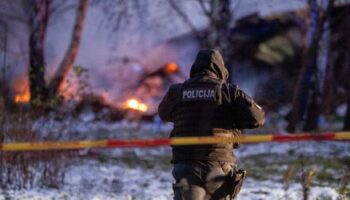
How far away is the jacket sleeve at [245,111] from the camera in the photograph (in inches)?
197

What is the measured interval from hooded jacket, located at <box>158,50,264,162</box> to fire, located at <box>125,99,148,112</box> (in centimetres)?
1511

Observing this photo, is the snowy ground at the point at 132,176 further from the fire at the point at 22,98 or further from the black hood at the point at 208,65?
the black hood at the point at 208,65

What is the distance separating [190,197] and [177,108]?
0.68m

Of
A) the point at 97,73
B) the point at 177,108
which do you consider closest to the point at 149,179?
the point at 177,108

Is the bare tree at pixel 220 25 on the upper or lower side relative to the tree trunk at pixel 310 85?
upper

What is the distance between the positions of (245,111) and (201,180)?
588 mm

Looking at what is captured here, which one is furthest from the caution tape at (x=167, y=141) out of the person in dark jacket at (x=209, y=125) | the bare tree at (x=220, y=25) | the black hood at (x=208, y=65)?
the bare tree at (x=220, y=25)

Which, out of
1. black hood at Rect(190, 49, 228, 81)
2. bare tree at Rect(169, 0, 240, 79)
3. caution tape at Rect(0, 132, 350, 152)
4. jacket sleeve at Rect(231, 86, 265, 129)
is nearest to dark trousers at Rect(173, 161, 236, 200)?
caution tape at Rect(0, 132, 350, 152)

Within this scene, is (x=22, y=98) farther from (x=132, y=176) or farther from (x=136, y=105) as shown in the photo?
(x=136, y=105)

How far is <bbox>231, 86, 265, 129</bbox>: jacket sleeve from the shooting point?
5.01 m

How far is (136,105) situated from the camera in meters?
20.6

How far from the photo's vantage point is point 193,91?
5066 mm

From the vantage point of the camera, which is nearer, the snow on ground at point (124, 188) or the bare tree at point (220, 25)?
the snow on ground at point (124, 188)

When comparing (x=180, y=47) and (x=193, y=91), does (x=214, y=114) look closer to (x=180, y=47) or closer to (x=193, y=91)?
(x=193, y=91)
